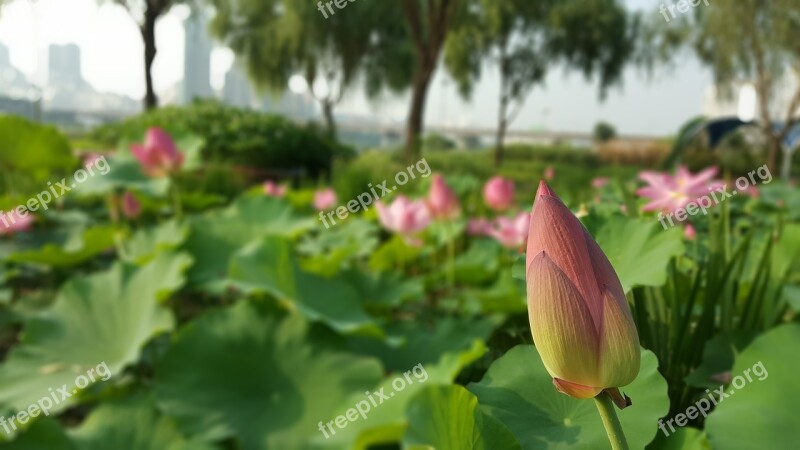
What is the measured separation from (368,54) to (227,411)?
14.3 meters

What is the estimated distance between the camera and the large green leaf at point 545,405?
23cm

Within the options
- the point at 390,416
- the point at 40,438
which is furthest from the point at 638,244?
the point at 40,438

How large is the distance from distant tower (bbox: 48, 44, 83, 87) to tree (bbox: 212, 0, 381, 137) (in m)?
16.8

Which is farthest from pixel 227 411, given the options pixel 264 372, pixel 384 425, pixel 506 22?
pixel 506 22

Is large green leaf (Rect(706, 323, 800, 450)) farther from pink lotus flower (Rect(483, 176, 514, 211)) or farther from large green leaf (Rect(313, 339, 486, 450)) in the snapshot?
pink lotus flower (Rect(483, 176, 514, 211))

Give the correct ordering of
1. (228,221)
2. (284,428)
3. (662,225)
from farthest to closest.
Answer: (228,221) < (284,428) < (662,225)

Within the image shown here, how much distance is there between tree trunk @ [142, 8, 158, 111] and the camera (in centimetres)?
1026

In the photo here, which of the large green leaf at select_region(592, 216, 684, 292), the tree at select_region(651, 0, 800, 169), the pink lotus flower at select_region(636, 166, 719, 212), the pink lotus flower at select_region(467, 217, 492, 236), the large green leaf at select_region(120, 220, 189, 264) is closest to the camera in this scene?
the large green leaf at select_region(592, 216, 684, 292)

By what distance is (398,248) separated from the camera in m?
1.85

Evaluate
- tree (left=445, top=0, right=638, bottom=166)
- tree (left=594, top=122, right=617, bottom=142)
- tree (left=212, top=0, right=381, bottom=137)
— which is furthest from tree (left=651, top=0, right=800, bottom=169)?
tree (left=594, top=122, right=617, bottom=142)

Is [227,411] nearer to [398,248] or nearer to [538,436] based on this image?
[538,436]

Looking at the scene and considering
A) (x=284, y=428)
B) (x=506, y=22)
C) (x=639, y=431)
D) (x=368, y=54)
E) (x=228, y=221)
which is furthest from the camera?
(x=368, y=54)

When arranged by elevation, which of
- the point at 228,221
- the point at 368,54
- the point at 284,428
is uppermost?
the point at 368,54

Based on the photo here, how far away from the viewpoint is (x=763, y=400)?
270mm
